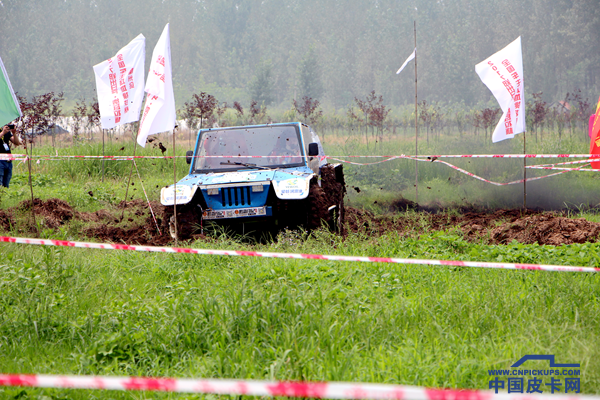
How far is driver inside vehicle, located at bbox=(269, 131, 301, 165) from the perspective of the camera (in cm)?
716

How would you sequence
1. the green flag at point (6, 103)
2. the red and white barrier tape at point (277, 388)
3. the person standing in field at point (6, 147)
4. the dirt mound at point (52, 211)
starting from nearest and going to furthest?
the red and white barrier tape at point (277, 388)
the green flag at point (6, 103)
the dirt mound at point (52, 211)
the person standing in field at point (6, 147)

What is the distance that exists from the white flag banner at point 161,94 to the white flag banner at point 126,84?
1.99 meters

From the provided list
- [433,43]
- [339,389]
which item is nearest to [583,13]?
[433,43]

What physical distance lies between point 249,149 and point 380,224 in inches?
112

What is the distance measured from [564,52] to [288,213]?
62729 mm

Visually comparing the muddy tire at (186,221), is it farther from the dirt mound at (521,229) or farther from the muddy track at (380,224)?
the dirt mound at (521,229)

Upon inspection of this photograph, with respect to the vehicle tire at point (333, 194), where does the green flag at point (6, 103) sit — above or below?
above

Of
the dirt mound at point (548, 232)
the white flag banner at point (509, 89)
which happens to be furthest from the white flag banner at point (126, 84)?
the dirt mound at point (548, 232)

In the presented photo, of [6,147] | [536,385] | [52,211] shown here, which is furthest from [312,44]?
[536,385]

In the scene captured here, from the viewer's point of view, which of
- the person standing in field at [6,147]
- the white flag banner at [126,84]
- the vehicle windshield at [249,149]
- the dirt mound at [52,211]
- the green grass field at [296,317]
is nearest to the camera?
the green grass field at [296,317]

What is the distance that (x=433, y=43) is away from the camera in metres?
79.2

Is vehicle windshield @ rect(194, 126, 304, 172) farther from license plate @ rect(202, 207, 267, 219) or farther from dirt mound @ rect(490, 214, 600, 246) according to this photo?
dirt mound @ rect(490, 214, 600, 246)

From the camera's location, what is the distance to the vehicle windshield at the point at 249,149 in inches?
281

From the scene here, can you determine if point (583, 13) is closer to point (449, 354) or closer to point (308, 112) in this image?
point (308, 112)
